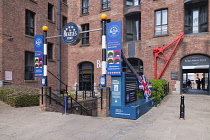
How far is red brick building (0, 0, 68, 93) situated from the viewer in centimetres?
1355

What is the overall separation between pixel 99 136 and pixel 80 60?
1550cm

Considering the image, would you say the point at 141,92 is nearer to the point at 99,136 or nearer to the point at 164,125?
the point at 164,125

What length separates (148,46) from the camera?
52.6ft

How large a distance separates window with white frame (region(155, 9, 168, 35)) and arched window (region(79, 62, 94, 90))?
8051mm

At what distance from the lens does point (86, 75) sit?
19781mm

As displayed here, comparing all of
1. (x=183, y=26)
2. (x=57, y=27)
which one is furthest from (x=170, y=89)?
(x=57, y=27)

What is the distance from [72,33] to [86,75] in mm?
12041

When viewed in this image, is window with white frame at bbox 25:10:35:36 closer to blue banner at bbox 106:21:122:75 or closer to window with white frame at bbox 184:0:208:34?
blue banner at bbox 106:21:122:75

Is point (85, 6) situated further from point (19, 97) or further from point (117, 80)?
point (117, 80)

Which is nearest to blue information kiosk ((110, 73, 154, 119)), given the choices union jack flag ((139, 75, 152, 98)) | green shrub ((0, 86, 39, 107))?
union jack flag ((139, 75, 152, 98))

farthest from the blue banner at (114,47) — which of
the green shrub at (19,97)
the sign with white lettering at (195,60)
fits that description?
the sign with white lettering at (195,60)

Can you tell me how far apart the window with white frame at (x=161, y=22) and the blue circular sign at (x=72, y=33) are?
10.2m

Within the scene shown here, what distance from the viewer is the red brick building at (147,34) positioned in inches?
574

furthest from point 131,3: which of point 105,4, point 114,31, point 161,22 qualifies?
point 114,31
